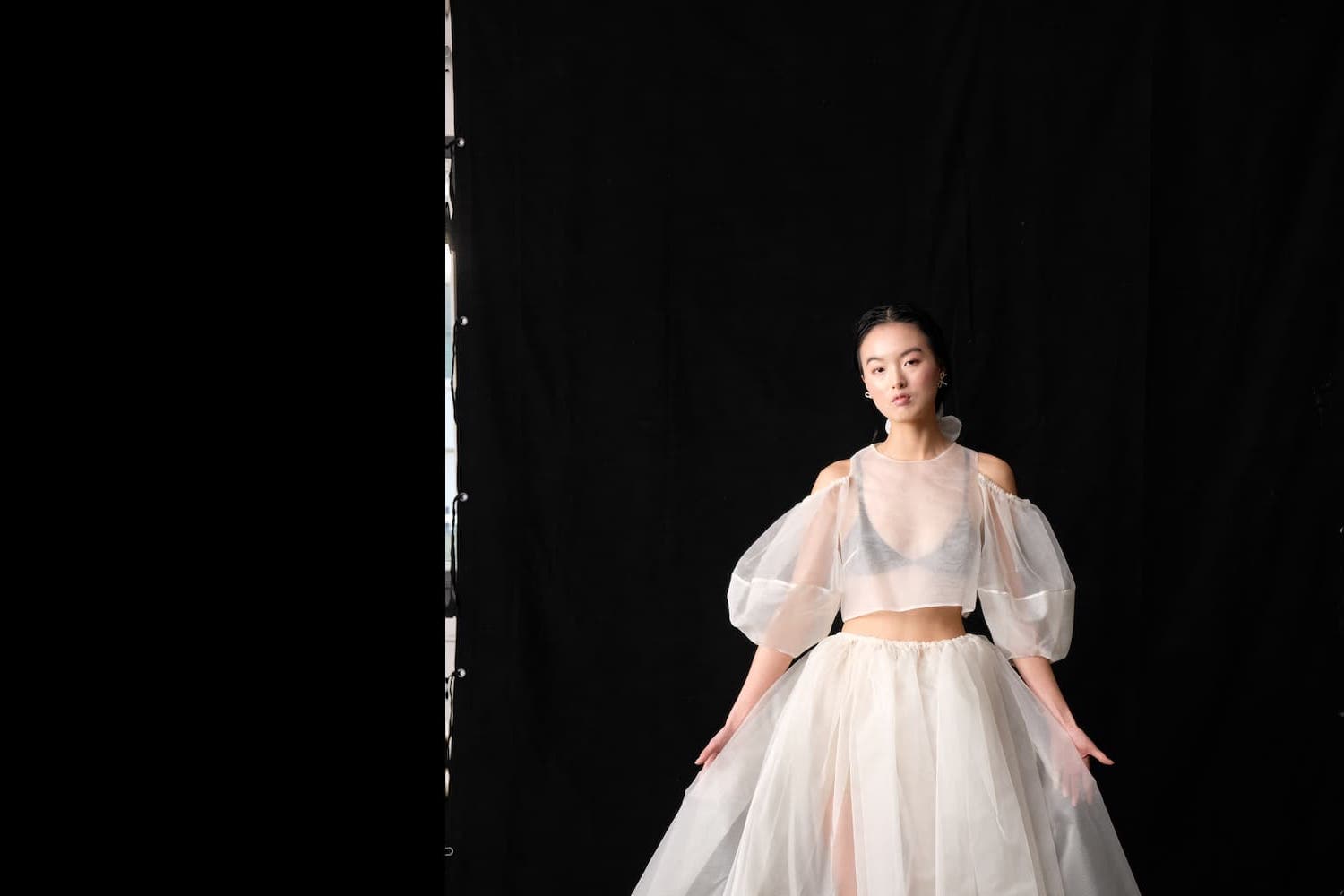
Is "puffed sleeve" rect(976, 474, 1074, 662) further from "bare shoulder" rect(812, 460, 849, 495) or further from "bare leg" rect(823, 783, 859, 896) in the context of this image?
"bare leg" rect(823, 783, 859, 896)

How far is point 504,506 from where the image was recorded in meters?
2.58

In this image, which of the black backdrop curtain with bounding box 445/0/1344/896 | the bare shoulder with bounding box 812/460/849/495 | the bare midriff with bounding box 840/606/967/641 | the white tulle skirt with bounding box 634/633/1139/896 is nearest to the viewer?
the white tulle skirt with bounding box 634/633/1139/896

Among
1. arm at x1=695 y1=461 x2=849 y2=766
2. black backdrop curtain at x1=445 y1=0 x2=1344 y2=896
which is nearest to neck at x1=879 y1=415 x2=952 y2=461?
arm at x1=695 y1=461 x2=849 y2=766

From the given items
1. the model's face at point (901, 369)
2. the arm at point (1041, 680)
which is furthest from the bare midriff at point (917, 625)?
the model's face at point (901, 369)

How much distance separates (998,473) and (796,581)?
43cm

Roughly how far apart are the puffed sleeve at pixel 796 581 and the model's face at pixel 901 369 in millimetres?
173

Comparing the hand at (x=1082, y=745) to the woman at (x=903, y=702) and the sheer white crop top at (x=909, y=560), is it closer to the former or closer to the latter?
the woman at (x=903, y=702)

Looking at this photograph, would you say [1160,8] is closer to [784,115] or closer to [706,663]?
[784,115]

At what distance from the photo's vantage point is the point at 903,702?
1.85 meters

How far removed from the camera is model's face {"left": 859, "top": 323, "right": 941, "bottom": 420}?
Answer: 198 cm

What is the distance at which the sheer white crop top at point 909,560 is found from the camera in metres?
1.93

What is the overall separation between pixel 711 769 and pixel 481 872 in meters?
0.95

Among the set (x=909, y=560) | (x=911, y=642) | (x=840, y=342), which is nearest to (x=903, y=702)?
(x=911, y=642)

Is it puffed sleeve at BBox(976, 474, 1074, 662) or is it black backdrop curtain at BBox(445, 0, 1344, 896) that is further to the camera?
black backdrop curtain at BBox(445, 0, 1344, 896)
